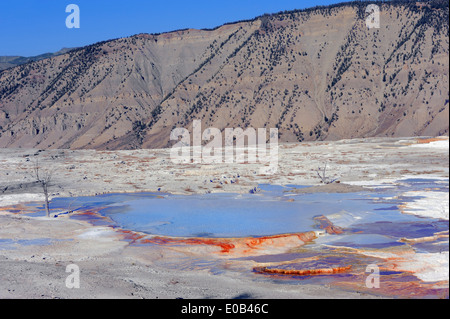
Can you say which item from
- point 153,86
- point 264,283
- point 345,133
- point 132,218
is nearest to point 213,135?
point 345,133

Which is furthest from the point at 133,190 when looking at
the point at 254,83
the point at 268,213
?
the point at 254,83

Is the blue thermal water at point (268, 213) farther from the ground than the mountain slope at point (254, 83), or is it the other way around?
the mountain slope at point (254, 83)

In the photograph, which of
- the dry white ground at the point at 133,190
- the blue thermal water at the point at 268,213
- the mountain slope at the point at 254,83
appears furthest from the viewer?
the mountain slope at the point at 254,83

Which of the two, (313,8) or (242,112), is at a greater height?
(313,8)

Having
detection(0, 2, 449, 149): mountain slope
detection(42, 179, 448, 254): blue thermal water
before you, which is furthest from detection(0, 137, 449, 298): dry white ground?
detection(0, 2, 449, 149): mountain slope

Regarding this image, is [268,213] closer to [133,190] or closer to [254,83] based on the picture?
[133,190]

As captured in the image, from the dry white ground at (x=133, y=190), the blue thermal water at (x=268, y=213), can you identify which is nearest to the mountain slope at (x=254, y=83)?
the dry white ground at (x=133, y=190)

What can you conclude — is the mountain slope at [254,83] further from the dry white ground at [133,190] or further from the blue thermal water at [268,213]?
the blue thermal water at [268,213]

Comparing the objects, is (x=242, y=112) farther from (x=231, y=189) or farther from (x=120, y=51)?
(x=231, y=189)

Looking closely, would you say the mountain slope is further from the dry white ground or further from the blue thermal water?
the blue thermal water
